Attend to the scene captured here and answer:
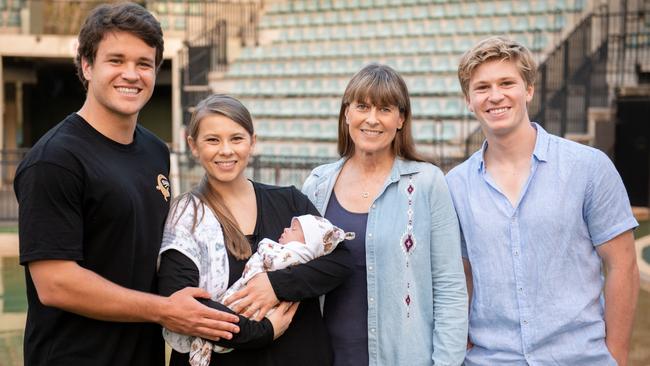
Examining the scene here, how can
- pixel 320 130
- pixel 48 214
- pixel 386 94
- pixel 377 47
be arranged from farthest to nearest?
1. pixel 377 47
2. pixel 320 130
3. pixel 386 94
4. pixel 48 214

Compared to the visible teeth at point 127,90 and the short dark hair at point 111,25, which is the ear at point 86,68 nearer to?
the short dark hair at point 111,25

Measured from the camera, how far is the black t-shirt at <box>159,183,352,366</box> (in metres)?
2.51

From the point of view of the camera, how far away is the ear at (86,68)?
101 inches

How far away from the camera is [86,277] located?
2359 millimetres

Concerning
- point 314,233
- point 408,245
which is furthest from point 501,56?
point 314,233

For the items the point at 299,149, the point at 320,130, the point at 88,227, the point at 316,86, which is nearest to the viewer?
the point at 88,227

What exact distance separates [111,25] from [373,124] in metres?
0.94

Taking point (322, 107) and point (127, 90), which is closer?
point (127, 90)

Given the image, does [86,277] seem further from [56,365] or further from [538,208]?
[538,208]

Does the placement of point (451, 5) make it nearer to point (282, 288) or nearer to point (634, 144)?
point (634, 144)

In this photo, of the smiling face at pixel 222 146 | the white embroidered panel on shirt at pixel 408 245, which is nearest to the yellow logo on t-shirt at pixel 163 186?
the smiling face at pixel 222 146

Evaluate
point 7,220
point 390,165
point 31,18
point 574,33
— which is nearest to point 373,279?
point 390,165

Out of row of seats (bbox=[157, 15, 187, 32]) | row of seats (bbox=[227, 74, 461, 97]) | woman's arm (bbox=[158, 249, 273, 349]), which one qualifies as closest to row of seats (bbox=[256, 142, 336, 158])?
row of seats (bbox=[227, 74, 461, 97])

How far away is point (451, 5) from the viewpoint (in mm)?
15719
